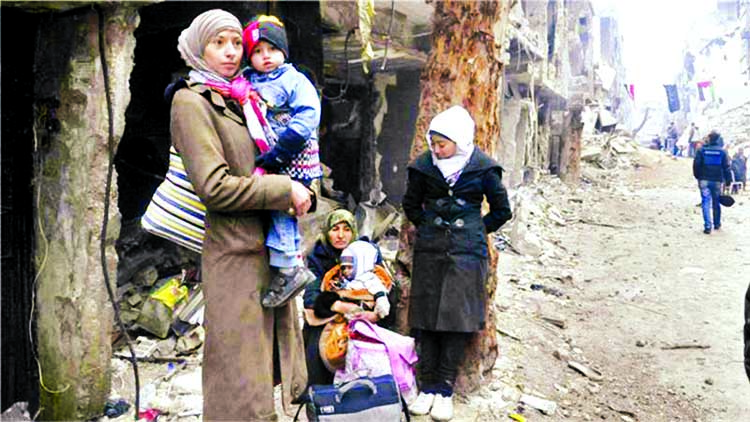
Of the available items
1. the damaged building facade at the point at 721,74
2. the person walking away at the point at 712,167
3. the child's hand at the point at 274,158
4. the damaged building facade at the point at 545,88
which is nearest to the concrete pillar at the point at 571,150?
the damaged building facade at the point at 545,88

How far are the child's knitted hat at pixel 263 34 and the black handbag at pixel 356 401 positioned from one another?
159 cm

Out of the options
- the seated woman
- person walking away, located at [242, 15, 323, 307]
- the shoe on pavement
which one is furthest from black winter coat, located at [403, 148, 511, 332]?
the shoe on pavement

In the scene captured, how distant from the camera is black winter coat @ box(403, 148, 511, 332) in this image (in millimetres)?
3629

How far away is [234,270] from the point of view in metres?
2.14

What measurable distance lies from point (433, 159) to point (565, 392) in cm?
222

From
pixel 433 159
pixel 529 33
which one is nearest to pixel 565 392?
pixel 433 159

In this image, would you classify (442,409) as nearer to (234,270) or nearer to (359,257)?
(359,257)

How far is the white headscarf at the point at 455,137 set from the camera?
352cm

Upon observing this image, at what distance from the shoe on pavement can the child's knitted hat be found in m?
0.84

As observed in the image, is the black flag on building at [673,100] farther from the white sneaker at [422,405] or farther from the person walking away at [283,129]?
the person walking away at [283,129]

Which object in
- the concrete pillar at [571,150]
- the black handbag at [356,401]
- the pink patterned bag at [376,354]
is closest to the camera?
the black handbag at [356,401]

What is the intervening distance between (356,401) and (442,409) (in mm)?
958

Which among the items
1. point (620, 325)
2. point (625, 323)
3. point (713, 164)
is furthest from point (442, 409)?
point (713, 164)

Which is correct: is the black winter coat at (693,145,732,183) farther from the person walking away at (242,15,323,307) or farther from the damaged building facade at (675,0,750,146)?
the damaged building facade at (675,0,750,146)
